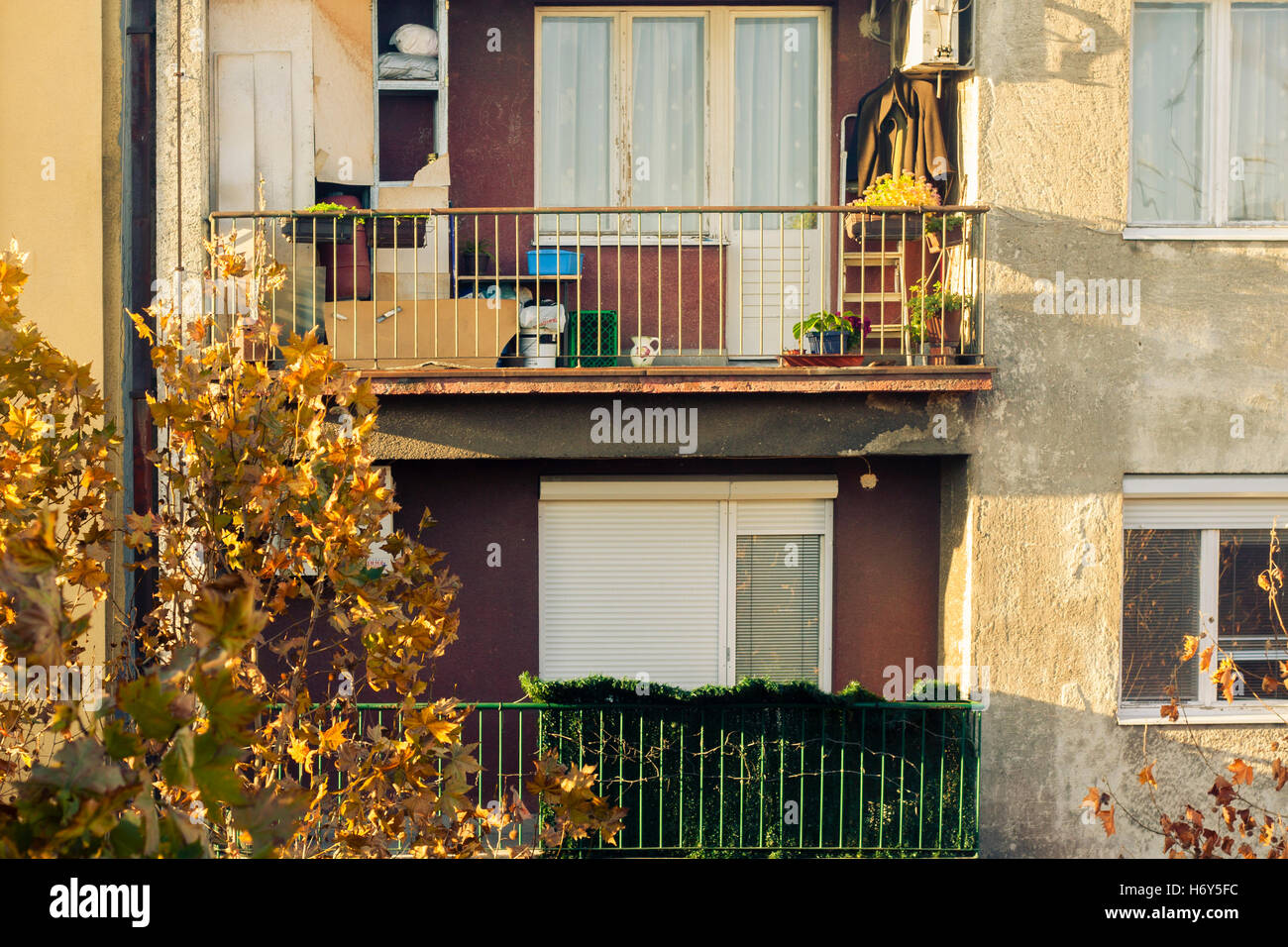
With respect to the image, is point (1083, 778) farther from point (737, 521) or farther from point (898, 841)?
point (737, 521)

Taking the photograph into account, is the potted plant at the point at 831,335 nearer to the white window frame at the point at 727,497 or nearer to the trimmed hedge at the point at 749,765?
the white window frame at the point at 727,497

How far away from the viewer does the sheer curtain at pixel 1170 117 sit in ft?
28.5

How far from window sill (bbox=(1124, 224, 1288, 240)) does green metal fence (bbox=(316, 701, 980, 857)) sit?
11.7ft

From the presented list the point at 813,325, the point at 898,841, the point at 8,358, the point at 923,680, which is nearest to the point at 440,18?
the point at 813,325

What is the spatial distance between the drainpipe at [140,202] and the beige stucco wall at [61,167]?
0.15m

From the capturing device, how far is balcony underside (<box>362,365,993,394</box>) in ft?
26.6

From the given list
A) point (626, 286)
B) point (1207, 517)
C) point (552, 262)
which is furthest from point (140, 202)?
point (1207, 517)

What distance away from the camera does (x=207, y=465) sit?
4.54m

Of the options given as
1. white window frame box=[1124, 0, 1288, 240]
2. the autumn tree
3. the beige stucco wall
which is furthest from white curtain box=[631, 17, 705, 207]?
the autumn tree

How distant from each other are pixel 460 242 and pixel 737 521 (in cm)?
294

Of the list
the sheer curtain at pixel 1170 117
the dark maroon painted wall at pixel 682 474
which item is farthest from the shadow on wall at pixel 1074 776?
the sheer curtain at pixel 1170 117

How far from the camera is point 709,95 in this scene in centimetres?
944

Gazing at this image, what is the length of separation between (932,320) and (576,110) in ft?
10.3

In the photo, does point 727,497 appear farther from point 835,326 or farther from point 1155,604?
point 1155,604
